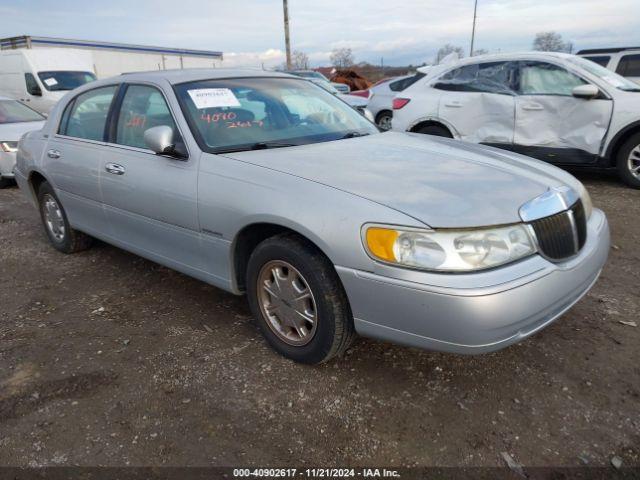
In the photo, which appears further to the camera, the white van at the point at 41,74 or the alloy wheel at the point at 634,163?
the white van at the point at 41,74

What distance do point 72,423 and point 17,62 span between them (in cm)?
1527

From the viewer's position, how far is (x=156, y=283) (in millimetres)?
4051

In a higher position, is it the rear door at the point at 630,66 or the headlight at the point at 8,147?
the rear door at the point at 630,66

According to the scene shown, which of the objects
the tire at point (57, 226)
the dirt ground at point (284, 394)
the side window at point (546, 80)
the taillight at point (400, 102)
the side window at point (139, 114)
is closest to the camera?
the dirt ground at point (284, 394)

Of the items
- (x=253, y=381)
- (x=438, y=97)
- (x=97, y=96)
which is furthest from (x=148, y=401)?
(x=438, y=97)

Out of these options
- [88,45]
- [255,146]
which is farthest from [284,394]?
[88,45]

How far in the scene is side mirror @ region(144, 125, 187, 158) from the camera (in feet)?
9.73

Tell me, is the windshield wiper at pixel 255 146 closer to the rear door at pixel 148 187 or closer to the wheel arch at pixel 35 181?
the rear door at pixel 148 187

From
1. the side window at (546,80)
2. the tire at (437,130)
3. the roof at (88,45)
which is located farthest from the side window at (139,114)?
the roof at (88,45)

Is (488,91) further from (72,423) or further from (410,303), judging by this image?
(72,423)

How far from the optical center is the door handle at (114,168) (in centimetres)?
350

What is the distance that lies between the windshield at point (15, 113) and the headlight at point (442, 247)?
8343 millimetres

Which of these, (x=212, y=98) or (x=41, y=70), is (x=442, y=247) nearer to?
(x=212, y=98)

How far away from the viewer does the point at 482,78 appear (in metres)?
6.93
